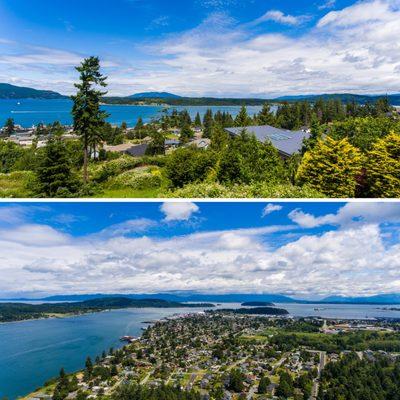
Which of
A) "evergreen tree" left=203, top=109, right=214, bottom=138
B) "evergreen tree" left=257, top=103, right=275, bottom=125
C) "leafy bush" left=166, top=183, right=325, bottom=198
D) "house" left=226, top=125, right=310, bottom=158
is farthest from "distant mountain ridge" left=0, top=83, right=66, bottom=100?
"leafy bush" left=166, top=183, right=325, bottom=198

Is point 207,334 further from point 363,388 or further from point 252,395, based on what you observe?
point 363,388

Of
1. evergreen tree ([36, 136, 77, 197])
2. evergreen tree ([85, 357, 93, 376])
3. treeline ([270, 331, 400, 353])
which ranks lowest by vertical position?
evergreen tree ([85, 357, 93, 376])

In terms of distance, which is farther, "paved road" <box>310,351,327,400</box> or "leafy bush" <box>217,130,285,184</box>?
"leafy bush" <box>217,130,285,184</box>

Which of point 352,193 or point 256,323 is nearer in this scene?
point 256,323

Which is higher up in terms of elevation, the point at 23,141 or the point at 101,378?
the point at 23,141

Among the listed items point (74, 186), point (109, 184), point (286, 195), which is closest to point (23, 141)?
point (109, 184)

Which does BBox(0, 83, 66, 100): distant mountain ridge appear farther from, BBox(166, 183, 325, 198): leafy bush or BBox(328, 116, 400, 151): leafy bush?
BBox(166, 183, 325, 198): leafy bush

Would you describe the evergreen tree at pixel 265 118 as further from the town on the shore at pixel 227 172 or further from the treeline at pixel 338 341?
the treeline at pixel 338 341
